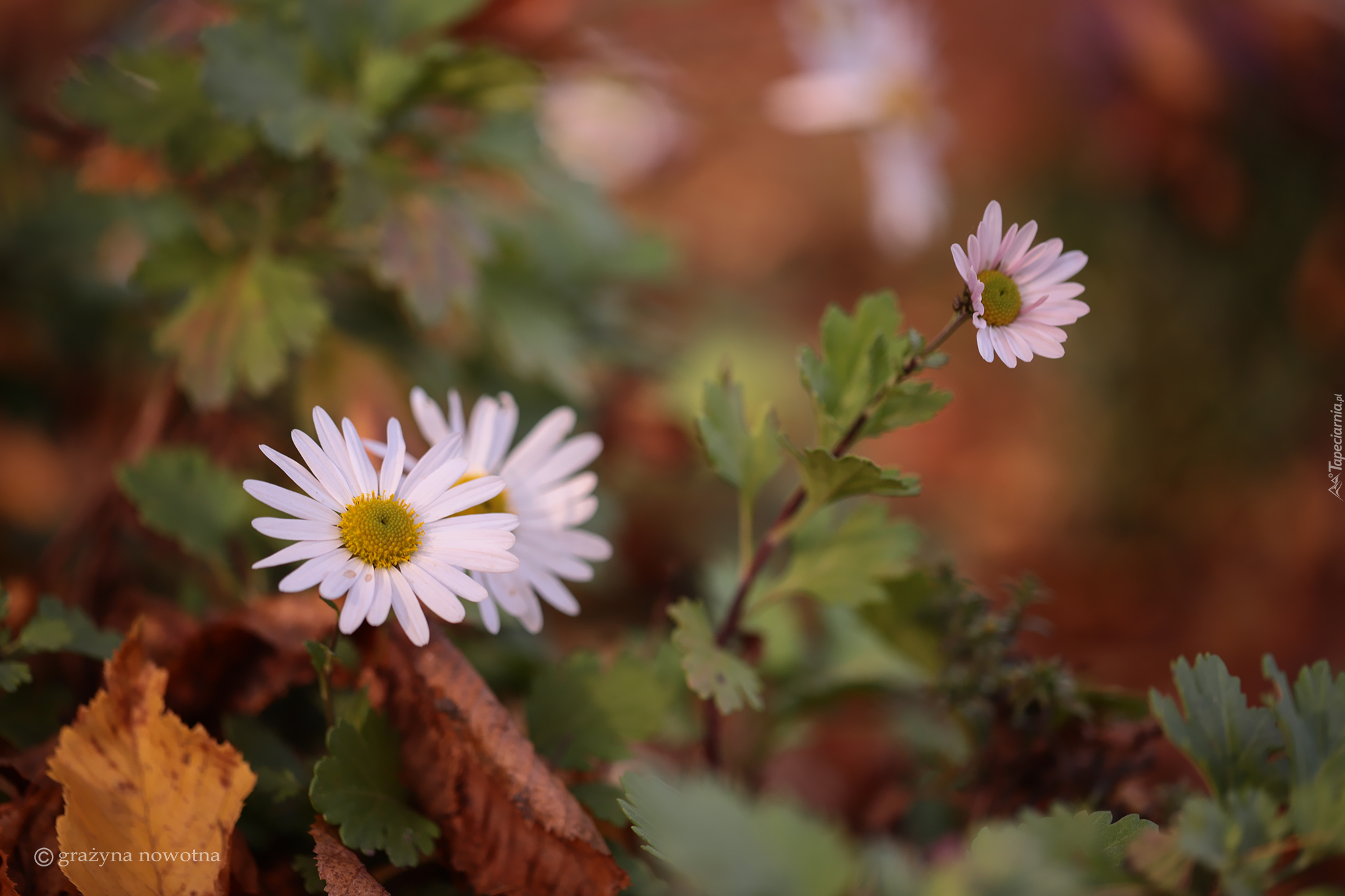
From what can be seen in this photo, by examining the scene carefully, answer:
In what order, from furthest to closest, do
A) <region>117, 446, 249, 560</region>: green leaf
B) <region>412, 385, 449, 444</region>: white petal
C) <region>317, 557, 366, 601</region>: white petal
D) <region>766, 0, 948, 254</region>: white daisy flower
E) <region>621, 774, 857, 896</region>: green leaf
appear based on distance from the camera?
<region>766, 0, 948, 254</region>: white daisy flower, <region>117, 446, 249, 560</region>: green leaf, <region>412, 385, 449, 444</region>: white petal, <region>317, 557, 366, 601</region>: white petal, <region>621, 774, 857, 896</region>: green leaf

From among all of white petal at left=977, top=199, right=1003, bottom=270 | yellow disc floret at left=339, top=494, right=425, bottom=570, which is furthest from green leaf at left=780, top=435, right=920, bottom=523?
yellow disc floret at left=339, top=494, right=425, bottom=570

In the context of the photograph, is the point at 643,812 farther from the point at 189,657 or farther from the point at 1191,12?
the point at 1191,12

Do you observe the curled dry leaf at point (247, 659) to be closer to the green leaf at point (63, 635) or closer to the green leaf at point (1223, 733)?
the green leaf at point (63, 635)

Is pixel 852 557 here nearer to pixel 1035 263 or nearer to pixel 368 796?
pixel 1035 263

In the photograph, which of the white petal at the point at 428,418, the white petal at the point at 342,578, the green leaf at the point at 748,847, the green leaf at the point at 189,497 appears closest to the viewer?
the green leaf at the point at 748,847

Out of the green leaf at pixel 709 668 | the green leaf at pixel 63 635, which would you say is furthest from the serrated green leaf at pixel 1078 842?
the green leaf at pixel 63 635

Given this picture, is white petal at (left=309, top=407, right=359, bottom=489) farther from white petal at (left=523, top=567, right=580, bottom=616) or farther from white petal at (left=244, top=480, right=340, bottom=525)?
white petal at (left=523, top=567, right=580, bottom=616)
